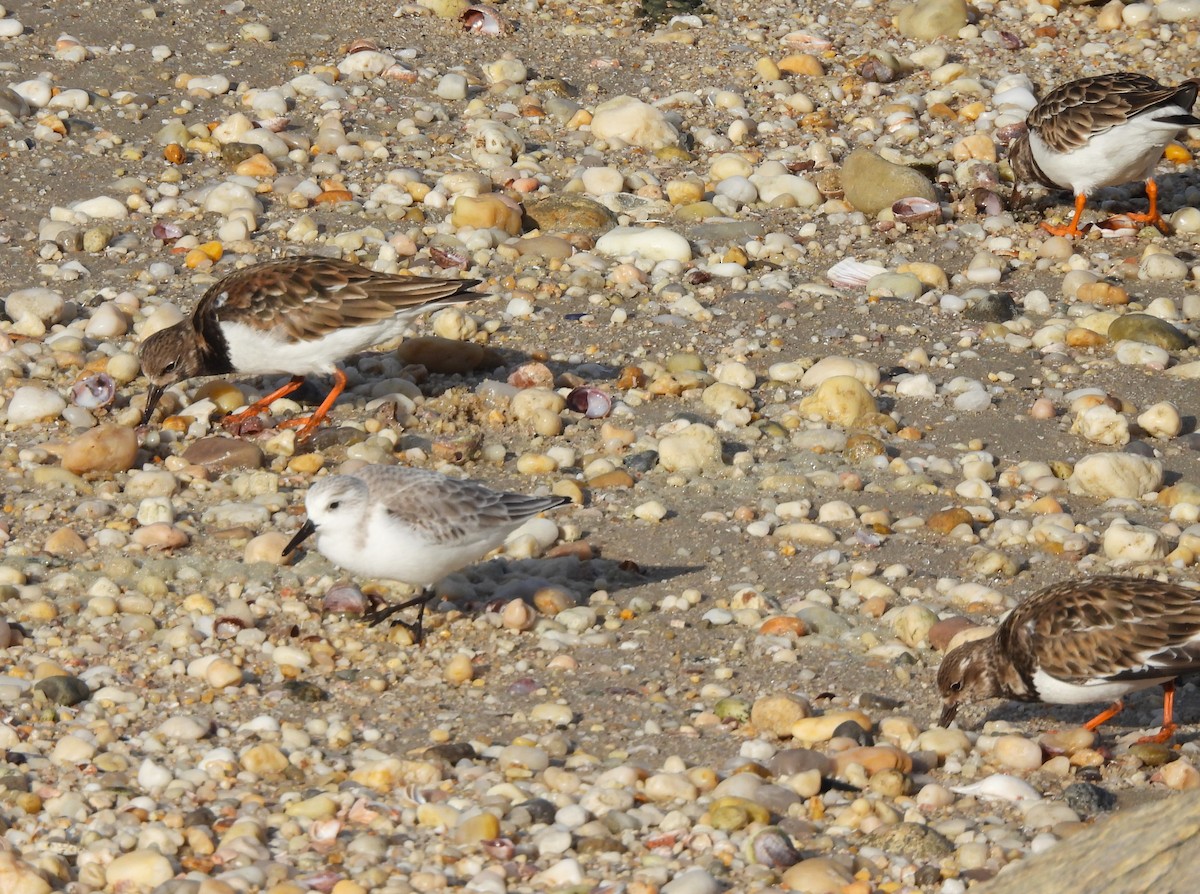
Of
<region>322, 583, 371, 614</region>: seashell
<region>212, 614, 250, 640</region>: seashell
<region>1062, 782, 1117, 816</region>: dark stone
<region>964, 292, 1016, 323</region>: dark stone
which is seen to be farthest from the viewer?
<region>964, 292, 1016, 323</region>: dark stone

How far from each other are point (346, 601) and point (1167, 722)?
10.3 ft

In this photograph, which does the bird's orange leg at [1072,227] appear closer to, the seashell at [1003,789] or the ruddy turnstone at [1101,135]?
the ruddy turnstone at [1101,135]

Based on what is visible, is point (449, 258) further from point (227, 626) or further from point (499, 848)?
point (499, 848)

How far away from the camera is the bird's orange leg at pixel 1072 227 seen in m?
10.2

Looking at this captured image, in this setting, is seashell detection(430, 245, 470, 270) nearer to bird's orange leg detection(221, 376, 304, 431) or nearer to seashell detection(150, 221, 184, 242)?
bird's orange leg detection(221, 376, 304, 431)

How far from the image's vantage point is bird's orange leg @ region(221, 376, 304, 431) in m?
7.96

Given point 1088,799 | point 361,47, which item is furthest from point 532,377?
point 361,47

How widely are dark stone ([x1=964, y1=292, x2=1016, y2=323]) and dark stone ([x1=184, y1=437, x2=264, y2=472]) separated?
4109 mm

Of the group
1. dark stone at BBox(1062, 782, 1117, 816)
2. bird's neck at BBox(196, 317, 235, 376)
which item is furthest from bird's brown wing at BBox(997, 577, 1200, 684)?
bird's neck at BBox(196, 317, 235, 376)

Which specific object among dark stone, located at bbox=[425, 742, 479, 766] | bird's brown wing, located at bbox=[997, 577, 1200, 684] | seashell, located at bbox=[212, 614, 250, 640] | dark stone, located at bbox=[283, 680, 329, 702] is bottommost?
seashell, located at bbox=[212, 614, 250, 640]

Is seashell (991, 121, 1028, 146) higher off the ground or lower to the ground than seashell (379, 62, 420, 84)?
lower

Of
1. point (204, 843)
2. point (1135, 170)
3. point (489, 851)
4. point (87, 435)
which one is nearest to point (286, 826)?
point (204, 843)

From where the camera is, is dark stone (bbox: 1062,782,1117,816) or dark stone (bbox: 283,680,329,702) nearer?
dark stone (bbox: 1062,782,1117,816)

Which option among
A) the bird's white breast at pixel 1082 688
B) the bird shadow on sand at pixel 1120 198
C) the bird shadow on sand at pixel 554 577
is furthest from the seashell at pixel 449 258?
the bird's white breast at pixel 1082 688
